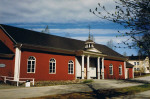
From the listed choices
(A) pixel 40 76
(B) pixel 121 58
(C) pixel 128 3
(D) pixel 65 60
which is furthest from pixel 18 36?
(B) pixel 121 58

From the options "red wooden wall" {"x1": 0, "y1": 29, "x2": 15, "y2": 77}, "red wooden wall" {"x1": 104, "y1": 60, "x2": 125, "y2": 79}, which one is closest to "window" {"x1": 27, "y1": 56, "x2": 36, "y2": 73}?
"red wooden wall" {"x1": 0, "y1": 29, "x2": 15, "y2": 77}

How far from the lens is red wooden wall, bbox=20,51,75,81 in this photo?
19000 mm

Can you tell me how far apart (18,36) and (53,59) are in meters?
5.40

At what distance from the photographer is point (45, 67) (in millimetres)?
20938

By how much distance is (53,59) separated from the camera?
22016mm

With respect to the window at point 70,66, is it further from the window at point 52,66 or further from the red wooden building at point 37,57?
the window at point 52,66

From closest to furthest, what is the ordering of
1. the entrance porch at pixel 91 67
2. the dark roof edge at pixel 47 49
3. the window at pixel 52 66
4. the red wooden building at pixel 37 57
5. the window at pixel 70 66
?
the red wooden building at pixel 37 57 → the dark roof edge at pixel 47 49 → the window at pixel 52 66 → the window at pixel 70 66 → the entrance porch at pixel 91 67

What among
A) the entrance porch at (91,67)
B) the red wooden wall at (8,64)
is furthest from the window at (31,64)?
the entrance porch at (91,67)

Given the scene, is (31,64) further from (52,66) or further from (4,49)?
(4,49)

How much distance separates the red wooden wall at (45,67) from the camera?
19.0 metres

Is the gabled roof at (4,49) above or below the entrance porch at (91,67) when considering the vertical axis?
above

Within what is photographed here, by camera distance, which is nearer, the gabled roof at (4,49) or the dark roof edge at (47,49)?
the dark roof edge at (47,49)

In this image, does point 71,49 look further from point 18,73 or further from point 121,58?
point 121,58

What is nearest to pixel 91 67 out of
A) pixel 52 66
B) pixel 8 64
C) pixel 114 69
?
pixel 114 69
